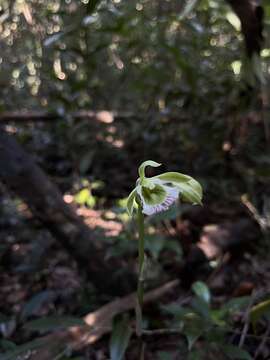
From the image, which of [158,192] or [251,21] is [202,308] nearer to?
[158,192]

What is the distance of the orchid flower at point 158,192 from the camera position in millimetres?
829

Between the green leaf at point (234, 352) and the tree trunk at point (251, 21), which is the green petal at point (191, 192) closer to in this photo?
the green leaf at point (234, 352)

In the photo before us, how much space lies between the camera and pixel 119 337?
1203 mm

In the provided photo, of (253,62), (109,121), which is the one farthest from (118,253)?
(109,121)

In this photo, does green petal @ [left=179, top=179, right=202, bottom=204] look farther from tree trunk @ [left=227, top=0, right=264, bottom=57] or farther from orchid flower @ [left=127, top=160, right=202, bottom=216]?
tree trunk @ [left=227, top=0, right=264, bottom=57]

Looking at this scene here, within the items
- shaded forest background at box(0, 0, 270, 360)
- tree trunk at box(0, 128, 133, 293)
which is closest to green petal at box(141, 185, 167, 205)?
shaded forest background at box(0, 0, 270, 360)

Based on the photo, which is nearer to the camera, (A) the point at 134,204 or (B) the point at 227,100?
(A) the point at 134,204

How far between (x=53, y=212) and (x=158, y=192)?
0.76m

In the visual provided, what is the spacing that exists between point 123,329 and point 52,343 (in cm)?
22

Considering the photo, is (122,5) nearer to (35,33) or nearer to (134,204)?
(35,33)

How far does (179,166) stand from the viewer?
258 cm

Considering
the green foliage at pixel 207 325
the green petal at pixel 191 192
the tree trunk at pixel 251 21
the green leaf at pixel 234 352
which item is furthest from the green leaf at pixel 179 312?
the tree trunk at pixel 251 21

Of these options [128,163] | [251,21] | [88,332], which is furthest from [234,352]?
[128,163]

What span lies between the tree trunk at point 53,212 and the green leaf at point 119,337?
32cm
